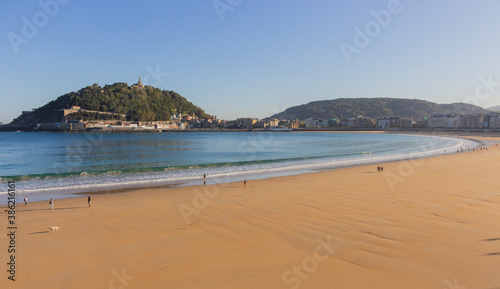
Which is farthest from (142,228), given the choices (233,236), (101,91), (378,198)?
(101,91)

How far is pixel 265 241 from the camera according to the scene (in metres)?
8.25

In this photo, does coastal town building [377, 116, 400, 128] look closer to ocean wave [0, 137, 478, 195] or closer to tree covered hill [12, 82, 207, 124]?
tree covered hill [12, 82, 207, 124]

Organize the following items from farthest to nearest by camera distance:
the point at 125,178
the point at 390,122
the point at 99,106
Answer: the point at 390,122, the point at 99,106, the point at 125,178

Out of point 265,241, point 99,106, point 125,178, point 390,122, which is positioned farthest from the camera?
point 390,122

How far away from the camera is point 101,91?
190 m

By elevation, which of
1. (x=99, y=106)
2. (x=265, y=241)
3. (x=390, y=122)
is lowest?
(x=265, y=241)

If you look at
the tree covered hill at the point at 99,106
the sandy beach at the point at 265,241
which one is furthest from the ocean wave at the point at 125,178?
the tree covered hill at the point at 99,106

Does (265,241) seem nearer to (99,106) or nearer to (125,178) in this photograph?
(125,178)

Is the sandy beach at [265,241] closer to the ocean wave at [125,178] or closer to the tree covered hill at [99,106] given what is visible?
the ocean wave at [125,178]

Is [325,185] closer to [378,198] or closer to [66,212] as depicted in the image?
[378,198]

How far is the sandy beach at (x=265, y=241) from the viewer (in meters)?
6.18

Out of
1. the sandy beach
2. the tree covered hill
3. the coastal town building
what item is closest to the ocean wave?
the sandy beach

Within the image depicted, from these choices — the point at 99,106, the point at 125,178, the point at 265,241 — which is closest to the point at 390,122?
the point at 99,106

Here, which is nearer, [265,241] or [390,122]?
[265,241]
